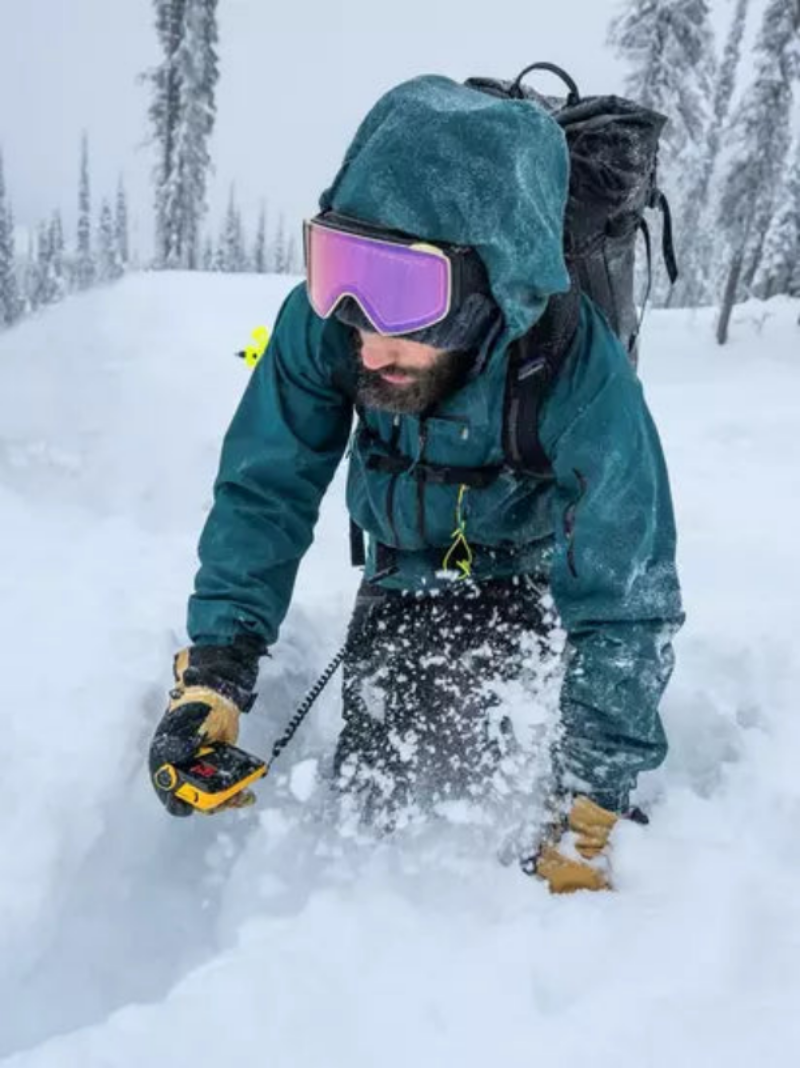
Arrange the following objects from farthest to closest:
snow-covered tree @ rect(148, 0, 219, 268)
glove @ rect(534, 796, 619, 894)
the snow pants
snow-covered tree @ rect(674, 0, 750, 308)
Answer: snow-covered tree @ rect(674, 0, 750, 308) → snow-covered tree @ rect(148, 0, 219, 268) → the snow pants → glove @ rect(534, 796, 619, 894)

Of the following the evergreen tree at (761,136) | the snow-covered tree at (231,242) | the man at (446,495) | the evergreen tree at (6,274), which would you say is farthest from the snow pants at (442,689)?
the snow-covered tree at (231,242)

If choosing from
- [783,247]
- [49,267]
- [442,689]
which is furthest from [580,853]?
[49,267]

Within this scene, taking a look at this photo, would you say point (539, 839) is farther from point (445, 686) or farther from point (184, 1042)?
point (184, 1042)

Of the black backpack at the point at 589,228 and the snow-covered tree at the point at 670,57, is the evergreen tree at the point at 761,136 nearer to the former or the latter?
the snow-covered tree at the point at 670,57

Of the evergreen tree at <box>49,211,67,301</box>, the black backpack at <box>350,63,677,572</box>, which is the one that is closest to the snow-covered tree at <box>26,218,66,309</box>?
the evergreen tree at <box>49,211,67,301</box>

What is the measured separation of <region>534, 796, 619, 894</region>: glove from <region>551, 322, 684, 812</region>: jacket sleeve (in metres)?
0.06

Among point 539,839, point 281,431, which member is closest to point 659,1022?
point 539,839

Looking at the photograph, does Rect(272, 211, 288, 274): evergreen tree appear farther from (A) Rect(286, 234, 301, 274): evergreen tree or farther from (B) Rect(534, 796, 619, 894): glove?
(B) Rect(534, 796, 619, 894): glove

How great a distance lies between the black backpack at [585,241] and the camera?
221cm

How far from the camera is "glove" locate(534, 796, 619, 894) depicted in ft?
7.53

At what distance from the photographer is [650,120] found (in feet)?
8.01

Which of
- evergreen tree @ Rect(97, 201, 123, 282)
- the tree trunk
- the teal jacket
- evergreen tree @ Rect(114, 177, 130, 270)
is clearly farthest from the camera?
evergreen tree @ Rect(114, 177, 130, 270)

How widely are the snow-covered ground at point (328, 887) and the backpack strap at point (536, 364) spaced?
123 cm

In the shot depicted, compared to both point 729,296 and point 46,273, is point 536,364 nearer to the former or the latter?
point 729,296
